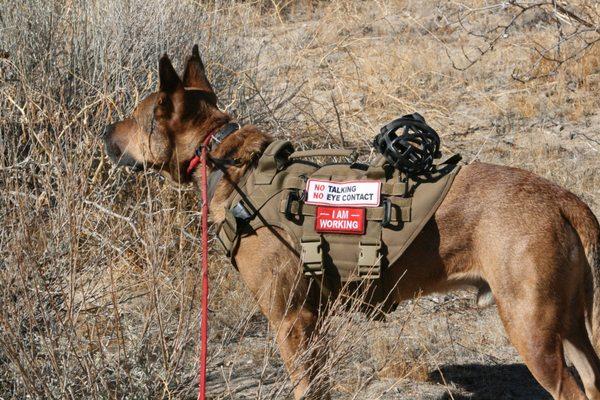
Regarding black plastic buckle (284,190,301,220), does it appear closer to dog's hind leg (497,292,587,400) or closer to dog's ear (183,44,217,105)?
dog's ear (183,44,217,105)

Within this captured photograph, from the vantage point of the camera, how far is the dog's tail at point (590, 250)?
4324 mm

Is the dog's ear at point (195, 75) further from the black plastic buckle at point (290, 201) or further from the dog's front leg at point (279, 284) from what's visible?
the dog's front leg at point (279, 284)

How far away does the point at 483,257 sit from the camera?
14.0ft

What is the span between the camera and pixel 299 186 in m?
4.59

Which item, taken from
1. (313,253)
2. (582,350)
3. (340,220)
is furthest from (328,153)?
(582,350)

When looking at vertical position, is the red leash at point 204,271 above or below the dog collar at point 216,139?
below

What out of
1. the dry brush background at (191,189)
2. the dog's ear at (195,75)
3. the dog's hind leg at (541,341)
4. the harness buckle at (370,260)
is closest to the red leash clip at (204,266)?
the dry brush background at (191,189)

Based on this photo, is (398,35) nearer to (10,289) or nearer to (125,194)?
(125,194)

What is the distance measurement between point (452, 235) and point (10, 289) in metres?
2.03

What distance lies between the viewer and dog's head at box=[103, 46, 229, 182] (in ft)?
15.9

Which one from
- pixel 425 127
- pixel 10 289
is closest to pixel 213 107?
pixel 425 127

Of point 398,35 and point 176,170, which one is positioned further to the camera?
point 398,35

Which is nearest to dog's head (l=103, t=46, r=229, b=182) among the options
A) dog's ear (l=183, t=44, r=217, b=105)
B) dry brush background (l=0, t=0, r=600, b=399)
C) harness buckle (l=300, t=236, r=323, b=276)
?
dog's ear (l=183, t=44, r=217, b=105)

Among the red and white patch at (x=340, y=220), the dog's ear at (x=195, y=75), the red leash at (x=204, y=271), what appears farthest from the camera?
the dog's ear at (x=195, y=75)
